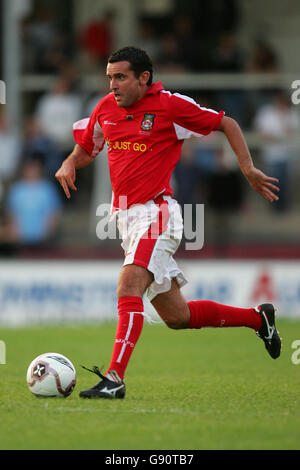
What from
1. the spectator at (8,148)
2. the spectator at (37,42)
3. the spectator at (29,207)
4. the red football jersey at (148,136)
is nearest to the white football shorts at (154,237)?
the red football jersey at (148,136)

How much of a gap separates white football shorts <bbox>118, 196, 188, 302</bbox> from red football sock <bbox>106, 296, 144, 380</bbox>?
273 millimetres

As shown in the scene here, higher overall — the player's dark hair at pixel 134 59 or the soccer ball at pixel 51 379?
the player's dark hair at pixel 134 59

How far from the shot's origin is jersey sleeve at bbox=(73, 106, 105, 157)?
24.1 ft

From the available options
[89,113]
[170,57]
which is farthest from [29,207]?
[170,57]

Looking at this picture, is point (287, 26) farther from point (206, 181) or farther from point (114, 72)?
point (114, 72)

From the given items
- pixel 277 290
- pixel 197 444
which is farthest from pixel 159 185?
pixel 277 290

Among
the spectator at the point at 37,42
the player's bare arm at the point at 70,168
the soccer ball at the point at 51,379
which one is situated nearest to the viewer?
the soccer ball at the point at 51,379

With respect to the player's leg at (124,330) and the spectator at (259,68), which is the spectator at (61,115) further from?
the player's leg at (124,330)

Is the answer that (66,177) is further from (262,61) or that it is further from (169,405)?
(262,61)

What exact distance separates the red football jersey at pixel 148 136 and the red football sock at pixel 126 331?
76cm

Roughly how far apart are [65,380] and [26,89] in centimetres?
1008

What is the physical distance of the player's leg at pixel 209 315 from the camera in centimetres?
716
